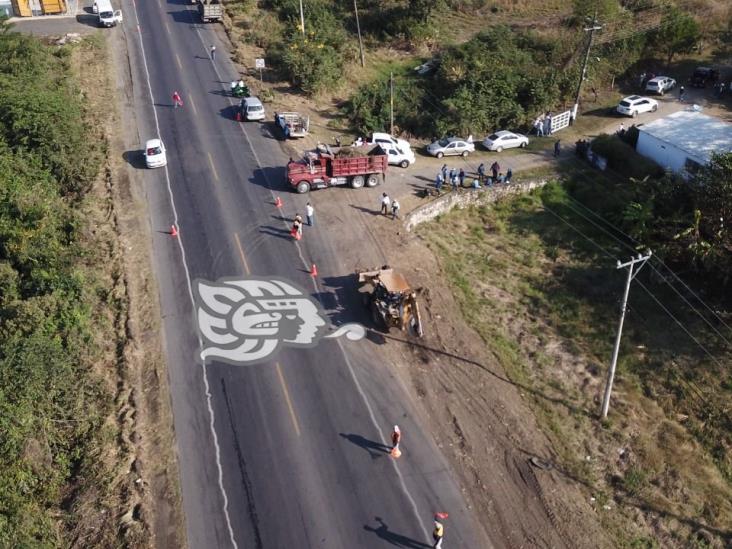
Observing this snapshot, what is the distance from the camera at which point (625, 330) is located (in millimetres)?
30516

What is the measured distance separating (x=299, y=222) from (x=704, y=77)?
4035cm

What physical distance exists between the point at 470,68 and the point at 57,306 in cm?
3770

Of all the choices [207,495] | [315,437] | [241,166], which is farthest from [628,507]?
[241,166]

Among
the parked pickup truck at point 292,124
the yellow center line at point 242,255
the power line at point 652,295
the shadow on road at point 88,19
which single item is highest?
the shadow on road at point 88,19

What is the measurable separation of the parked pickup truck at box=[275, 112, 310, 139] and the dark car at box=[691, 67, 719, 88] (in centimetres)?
3376

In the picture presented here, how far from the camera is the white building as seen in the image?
39.2 metres

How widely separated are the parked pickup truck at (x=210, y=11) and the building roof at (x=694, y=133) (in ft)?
130

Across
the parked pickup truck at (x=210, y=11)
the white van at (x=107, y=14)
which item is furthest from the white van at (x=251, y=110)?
the white van at (x=107, y=14)

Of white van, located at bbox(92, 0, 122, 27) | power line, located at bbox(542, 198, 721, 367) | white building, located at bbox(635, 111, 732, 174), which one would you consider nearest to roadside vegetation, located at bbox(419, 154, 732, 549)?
power line, located at bbox(542, 198, 721, 367)

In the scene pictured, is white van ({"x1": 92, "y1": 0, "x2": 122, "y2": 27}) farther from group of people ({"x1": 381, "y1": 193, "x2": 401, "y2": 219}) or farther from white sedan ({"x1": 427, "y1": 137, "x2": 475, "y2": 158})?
group of people ({"x1": 381, "y1": 193, "x2": 401, "y2": 219})

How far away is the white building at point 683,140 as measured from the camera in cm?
3919

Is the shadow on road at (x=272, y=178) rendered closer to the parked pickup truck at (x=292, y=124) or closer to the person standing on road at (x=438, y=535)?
the parked pickup truck at (x=292, y=124)

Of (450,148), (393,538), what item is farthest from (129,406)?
(450,148)

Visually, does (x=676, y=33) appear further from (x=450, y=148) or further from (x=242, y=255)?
(x=242, y=255)
